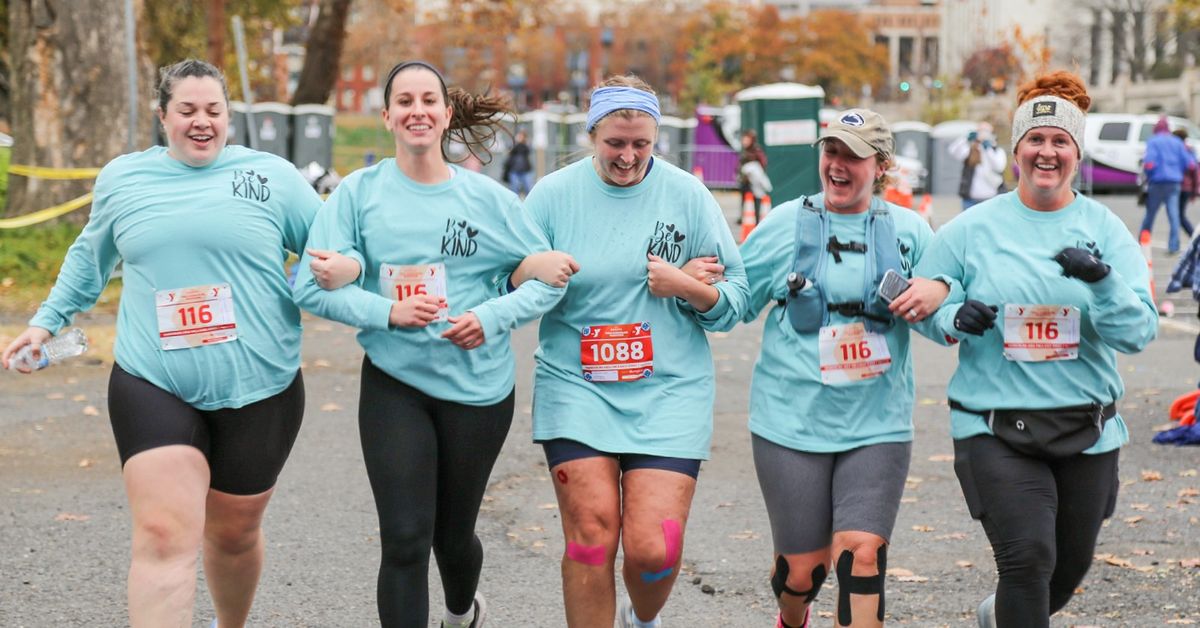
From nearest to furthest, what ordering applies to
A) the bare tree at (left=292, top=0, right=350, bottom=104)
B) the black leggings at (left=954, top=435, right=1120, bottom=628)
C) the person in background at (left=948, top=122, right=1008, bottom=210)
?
the black leggings at (left=954, top=435, right=1120, bottom=628) < the person in background at (left=948, top=122, right=1008, bottom=210) < the bare tree at (left=292, top=0, right=350, bottom=104)

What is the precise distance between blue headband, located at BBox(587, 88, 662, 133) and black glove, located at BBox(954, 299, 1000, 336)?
108 cm

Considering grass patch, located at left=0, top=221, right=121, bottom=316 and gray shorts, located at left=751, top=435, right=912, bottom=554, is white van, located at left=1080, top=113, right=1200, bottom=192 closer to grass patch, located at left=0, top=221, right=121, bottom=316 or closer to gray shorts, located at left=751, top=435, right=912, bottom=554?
grass patch, located at left=0, top=221, right=121, bottom=316

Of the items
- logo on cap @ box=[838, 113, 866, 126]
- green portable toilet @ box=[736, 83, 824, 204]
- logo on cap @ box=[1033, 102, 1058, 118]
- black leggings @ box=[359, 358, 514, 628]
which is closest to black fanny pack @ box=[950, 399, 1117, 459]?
logo on cap @ box=[1033, 102, 1058, 118]

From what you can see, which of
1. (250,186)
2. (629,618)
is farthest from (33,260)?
(629,618)

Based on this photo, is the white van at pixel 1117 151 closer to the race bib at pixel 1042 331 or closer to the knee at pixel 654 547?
the race bib at pixel 1042 331

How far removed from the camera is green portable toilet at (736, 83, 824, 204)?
22.2 m

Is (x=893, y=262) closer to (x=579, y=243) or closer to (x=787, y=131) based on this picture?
(x=579, y=243)

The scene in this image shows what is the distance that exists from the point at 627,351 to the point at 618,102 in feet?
2.45

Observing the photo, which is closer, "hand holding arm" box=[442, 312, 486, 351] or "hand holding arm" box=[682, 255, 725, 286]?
"hand holding arm" box=[442, 312, 486, 351]

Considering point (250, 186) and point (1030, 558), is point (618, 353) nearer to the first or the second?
point (250, 186)

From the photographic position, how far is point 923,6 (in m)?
163

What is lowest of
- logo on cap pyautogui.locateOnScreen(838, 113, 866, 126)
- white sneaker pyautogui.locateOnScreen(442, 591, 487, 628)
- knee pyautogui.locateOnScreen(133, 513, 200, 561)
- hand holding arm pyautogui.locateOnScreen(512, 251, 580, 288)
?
white sneaker pyautogui.locateOnScreen(442, 591, 487, 628)

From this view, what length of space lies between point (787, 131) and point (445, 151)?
58.6 ft

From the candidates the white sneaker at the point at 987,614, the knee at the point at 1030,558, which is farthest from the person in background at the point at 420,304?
the white sneaker at the point at 987,614
